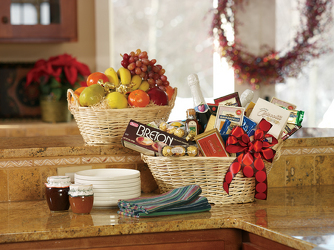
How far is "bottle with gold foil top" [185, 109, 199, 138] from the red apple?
0.53 feet

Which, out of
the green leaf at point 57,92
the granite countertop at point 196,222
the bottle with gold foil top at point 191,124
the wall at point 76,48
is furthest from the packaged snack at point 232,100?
the wall at point 76,48

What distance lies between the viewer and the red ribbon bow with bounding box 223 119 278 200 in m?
1.14

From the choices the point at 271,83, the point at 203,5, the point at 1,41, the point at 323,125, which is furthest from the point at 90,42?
the point at 323,125

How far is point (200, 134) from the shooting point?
3.81 feet

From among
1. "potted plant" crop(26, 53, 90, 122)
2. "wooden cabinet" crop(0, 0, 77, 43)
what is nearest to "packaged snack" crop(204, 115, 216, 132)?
"potted plant" crop(26, 53, 90, 122)

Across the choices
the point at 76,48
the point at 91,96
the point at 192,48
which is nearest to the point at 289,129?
the point at 91,96

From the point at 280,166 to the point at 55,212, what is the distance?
785mm

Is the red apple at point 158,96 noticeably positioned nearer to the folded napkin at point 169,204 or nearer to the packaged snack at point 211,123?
the packaged snack at point 211,123

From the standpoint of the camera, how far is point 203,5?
356 cm

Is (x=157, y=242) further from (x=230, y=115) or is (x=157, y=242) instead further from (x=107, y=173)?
(x=230, y=115)

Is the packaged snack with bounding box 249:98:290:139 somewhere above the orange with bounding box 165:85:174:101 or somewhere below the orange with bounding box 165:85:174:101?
below

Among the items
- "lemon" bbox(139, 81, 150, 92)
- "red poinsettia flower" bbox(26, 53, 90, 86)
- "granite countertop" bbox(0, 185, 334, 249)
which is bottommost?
"granite countertop" bbox(0, 185, 334, 249)

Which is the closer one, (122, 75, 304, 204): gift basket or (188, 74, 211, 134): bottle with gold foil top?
(122, 75, 304, 204): gift basket

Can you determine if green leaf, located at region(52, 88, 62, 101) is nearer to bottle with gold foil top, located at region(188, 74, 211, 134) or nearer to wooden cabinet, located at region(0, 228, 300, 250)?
bottle with gold foil top, located at region(188, 74, 211, 134)
